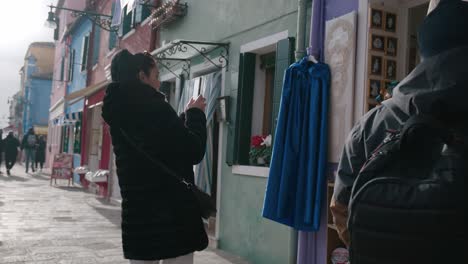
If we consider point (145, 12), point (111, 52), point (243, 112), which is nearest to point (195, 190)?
point (243, 112)

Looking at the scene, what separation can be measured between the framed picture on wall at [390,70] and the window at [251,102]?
2253 millimetres

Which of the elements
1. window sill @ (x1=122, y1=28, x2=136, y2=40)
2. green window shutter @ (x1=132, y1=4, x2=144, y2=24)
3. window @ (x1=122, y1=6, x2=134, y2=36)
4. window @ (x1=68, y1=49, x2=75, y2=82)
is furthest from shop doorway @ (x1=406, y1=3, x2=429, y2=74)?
window @ (x1=68, y1=49, x2=75, y2=82)

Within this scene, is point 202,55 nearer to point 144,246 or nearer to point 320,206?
point 320,206

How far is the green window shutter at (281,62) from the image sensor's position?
550 cm

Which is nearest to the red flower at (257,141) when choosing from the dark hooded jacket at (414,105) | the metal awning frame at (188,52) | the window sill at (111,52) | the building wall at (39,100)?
the metal awning frame at (188,52)

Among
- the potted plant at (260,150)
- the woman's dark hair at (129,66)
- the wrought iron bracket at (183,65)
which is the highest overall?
the wrought iron bracket at (183,65)

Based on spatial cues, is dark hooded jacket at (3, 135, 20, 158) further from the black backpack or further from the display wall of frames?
the black backpack

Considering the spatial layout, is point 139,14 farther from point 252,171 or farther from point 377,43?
point 377,43

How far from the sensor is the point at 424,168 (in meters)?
1.20

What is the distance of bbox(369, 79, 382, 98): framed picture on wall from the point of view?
164 inches

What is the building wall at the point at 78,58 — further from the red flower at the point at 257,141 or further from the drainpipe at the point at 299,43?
the drainpipe at the point at 299,43

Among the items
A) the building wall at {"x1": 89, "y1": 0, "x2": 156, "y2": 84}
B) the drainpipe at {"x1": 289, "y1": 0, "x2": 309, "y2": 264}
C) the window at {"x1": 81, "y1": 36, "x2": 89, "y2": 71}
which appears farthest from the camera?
the window at {"x1": 81, "y1": 36, "x2": 89, "y2": 71}

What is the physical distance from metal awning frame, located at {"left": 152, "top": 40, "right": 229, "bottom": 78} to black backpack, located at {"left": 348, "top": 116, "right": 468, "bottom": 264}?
581 centimetres

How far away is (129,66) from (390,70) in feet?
8.08
